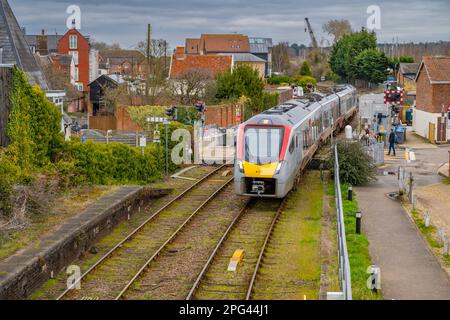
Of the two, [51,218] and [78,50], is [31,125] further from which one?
[78,50]

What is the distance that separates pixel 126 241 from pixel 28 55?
1318cm

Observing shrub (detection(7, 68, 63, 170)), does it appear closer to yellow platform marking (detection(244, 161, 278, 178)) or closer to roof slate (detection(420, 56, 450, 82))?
yellow platform marking (detection(244, 161, 278, 178))

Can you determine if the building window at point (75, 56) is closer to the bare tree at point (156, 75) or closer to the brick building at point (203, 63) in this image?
the brick building at point (203, 63)

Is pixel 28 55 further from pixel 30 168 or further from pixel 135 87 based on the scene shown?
pixel 135 87

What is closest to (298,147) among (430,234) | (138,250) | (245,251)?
(430,234)

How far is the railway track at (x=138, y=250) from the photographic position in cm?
1439

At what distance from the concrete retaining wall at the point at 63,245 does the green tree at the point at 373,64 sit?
72369mm

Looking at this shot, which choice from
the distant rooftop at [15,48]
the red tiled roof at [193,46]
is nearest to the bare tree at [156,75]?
the distant rooftop at [15,48]

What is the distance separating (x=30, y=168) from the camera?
20250 millimetres

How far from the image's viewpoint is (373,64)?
90438mm

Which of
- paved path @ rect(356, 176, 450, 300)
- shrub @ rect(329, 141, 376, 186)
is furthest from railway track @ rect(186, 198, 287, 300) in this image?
shrub @ rect(329, 141, 376, 186)

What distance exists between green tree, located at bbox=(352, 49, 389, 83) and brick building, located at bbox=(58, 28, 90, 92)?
3444 cm

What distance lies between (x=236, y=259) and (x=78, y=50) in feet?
248
